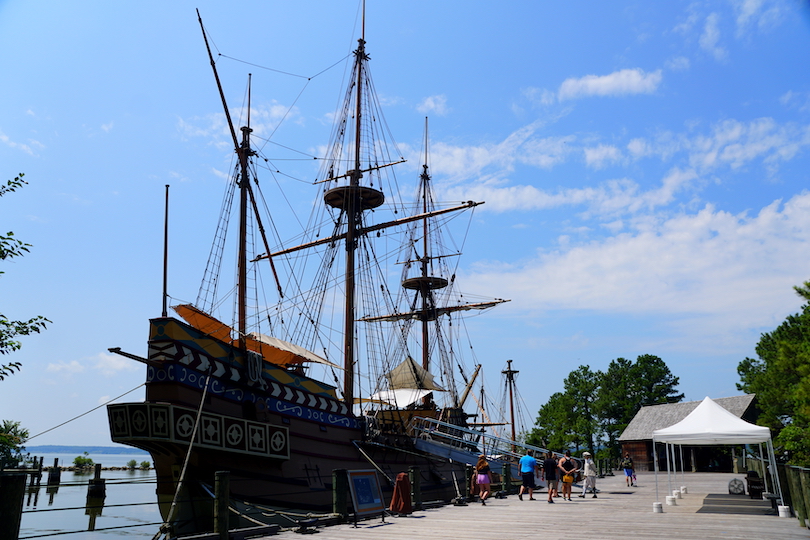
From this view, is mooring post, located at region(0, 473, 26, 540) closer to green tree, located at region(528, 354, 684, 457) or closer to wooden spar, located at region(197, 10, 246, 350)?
wooden spar, located at region(197, 10, 246, 350)

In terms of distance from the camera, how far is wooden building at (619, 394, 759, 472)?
43969 millimetres

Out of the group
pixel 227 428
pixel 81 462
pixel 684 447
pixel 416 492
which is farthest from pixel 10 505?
pixel 81 462

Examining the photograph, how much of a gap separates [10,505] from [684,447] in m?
48.4

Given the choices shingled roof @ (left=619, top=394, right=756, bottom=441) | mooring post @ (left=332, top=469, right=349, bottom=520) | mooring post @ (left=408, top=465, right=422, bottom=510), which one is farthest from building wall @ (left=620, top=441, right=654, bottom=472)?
mooring post @ (left=332, top=469, right=349, bottom=520)

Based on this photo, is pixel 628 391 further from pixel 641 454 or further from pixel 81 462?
pixel 81 462

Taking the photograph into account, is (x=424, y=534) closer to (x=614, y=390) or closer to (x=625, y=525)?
(x=625, y=525)

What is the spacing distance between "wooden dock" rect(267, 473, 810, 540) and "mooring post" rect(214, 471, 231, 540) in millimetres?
1011

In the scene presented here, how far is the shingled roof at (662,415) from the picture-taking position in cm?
4500

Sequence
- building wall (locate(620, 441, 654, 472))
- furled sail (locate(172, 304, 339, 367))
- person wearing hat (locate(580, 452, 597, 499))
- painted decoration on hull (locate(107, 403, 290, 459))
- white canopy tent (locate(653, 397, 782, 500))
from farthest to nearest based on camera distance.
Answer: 1. building wall (locate(620, 441, 654, 472))
2. furled sail (locate(172, 304, 339, 367))
3. person wearing hat (locate(580, 452, 597, 499))
4. painted decoration on hull (locate(107, 403, 290, 459))
5. white canopy tent (locate(653, 397, 782, 500))

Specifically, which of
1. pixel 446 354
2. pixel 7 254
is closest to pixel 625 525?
pixel 7 254

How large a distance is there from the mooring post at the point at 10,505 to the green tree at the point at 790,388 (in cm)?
2513

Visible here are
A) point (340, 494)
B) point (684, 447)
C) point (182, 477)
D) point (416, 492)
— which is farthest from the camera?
point (684, 447)

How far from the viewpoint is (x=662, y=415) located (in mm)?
48656

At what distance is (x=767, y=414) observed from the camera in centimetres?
3650
